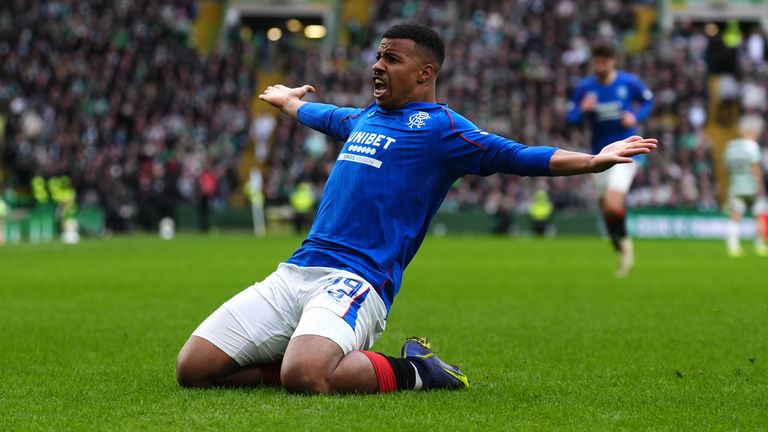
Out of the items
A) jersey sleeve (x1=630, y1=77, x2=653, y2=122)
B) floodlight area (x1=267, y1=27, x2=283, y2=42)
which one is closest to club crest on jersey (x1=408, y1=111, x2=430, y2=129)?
jersey sleeve (x1=630, y1=77, x2=653, y2=122)

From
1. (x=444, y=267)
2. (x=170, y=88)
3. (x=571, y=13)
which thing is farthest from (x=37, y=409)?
(x=571, y=13)

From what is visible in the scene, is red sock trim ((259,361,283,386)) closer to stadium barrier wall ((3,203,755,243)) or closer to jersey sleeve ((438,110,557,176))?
jersey sleeve ((438,110,557,176))

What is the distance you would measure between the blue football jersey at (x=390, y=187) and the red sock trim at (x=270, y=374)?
54 cm

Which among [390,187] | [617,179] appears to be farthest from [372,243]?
[617,179]

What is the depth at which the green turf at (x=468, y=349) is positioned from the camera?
15.7 feet

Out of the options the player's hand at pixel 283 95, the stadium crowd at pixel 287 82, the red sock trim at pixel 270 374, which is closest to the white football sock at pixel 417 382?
the red sock trim at pixel 270 374

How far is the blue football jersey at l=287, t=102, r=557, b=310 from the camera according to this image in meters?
5.66

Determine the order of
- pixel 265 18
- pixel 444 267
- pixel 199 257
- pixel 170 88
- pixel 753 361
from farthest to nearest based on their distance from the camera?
1. pixel 265 18
2. pixel 170 88
3. pixel 199 257
4. pixel 444 267
5. pixel 753 361

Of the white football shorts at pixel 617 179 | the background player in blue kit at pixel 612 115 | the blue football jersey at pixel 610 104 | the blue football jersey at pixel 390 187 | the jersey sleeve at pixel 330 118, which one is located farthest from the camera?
the blue football jersey at pixel 610 104

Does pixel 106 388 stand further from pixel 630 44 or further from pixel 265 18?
pixel 265 18

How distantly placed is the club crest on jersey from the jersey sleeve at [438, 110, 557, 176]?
4.1 inches

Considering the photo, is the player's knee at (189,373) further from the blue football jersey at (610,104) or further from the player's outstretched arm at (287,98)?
the blue football jersey at (610,104)

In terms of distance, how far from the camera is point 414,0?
39344 mm

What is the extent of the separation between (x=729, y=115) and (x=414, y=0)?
37.0ft
